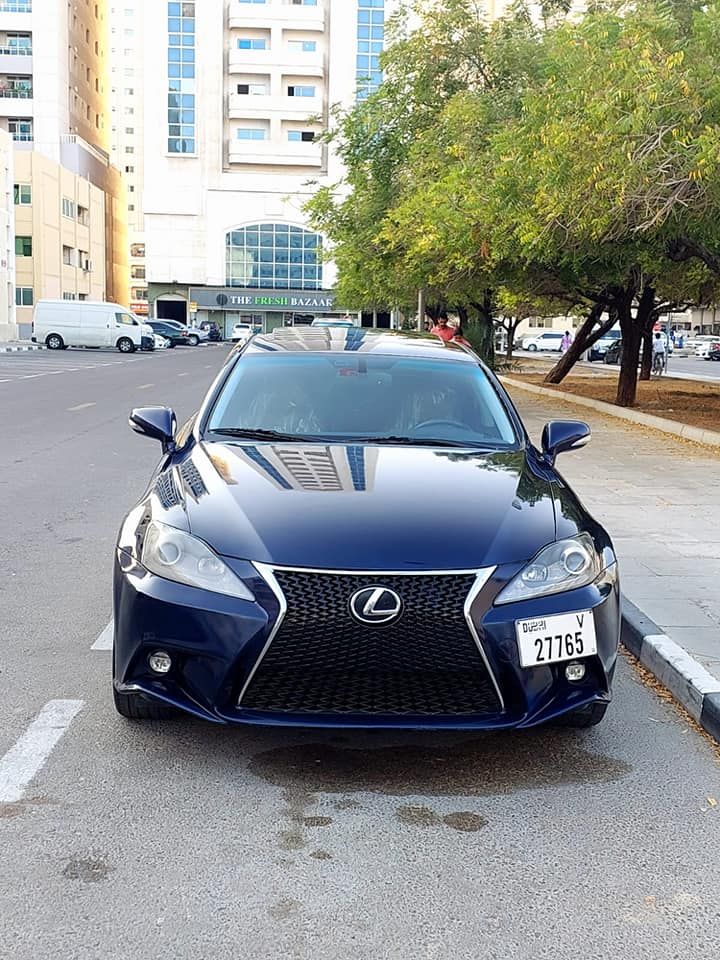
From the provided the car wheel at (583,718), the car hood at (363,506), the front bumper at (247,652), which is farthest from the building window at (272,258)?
the front bumper at (247,652)

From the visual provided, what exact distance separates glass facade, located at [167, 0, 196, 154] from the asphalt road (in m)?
90.6

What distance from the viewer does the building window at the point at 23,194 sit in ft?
232

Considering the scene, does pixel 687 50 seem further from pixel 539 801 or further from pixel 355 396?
pixel 539 801

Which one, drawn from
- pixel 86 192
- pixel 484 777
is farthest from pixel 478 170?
pixel 86 192

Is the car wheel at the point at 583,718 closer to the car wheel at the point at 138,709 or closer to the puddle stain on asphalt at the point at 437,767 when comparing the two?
the puddle stain on asphalt at the point at 437,767

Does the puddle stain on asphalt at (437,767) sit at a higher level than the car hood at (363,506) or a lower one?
lower

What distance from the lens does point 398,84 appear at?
2331 centimetres

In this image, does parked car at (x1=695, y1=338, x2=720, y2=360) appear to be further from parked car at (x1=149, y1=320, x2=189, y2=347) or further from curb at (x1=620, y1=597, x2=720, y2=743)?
curb at (x1=620, y1=597, x2=720, y2=743)

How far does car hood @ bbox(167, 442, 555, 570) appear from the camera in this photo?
3.56 m

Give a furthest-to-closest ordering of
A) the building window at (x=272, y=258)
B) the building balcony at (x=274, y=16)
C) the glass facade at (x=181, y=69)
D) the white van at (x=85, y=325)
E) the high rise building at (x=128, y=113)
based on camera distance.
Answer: the high rise building at (x=128, y=113), the building window at (x=272, y=258), the building balcony at (x=274, y=16), the glass facade at (x=181, y=69), the white van at (x=85, y=325)

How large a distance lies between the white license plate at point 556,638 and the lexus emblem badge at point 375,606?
0.45 metres

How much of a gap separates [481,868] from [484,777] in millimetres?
646

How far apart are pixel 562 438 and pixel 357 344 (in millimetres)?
1395

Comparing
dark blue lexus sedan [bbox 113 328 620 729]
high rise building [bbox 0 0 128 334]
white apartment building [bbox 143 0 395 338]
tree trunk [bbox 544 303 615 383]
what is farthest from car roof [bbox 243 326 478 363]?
white apartment building [bbox 143 0 395 338]
